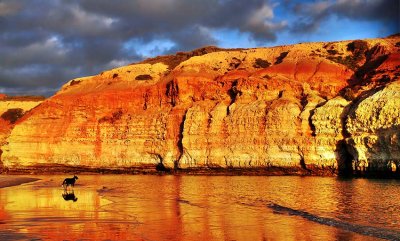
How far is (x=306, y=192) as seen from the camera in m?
26.6

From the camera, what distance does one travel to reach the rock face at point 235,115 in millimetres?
42906

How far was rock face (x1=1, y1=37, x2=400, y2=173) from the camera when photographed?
42.9 meters

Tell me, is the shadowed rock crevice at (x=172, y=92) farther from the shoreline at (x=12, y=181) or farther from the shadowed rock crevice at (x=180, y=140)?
the shoreline at (x=12, y=181)

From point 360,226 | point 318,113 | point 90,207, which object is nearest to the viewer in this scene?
point 360,226

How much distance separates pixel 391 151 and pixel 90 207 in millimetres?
27110

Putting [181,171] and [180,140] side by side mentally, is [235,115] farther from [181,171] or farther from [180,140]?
[181,171]

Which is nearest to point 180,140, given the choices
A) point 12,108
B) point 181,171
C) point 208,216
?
point 181,171

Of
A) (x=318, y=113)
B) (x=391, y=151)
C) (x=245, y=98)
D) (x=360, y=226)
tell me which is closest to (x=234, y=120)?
(x=245, y=98)

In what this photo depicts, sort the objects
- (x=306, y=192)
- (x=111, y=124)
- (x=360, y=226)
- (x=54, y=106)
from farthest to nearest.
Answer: (x=54, y=106) → (x=111, y=124) → (x=306, y=192) → (x=360, y=226)

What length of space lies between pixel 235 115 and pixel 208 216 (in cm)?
3175

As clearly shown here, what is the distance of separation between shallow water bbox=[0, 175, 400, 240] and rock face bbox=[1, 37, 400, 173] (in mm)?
16343

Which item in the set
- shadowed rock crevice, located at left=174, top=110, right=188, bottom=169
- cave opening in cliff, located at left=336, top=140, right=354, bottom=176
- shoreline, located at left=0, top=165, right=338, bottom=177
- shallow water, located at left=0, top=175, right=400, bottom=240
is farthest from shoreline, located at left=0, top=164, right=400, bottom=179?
shallow water, located at left=0, top=175, right=400, bottom=240

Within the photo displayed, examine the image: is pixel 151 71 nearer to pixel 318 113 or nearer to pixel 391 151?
pixel 318 113

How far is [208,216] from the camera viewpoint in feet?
57.6
